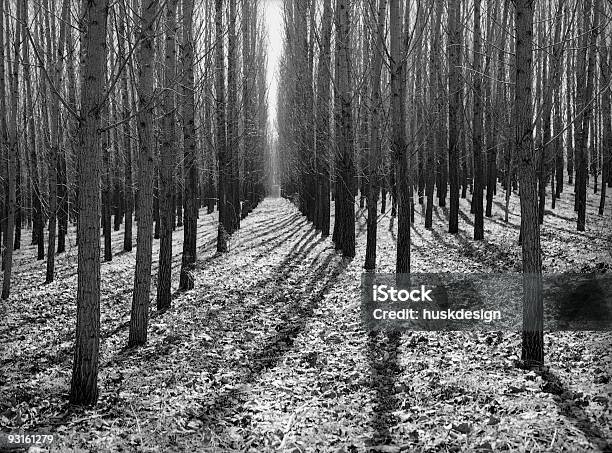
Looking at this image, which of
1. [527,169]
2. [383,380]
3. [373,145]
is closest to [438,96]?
[373,145]

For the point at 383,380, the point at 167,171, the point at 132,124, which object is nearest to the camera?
the point at 383,380

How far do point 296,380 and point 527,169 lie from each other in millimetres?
3241

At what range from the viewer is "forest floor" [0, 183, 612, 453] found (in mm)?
3861

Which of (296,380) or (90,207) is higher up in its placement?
(90,207)

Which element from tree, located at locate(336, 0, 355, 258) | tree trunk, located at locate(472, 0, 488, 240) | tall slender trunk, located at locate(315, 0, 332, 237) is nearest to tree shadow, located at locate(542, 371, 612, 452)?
tree, located at locate(336, 0, 355, 258)

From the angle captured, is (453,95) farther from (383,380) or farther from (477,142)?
(383,380)

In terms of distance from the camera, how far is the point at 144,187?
20.8ft

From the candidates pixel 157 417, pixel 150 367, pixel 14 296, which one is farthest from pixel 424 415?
pixel 14 296

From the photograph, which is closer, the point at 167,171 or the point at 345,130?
the point at 167,171

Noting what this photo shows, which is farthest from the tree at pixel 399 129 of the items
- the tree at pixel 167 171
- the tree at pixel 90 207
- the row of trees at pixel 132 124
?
the tree at pixel 90 207

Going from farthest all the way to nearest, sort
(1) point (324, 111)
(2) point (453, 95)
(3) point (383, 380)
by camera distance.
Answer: (1) point (324, 111)
(2) point (453, 95)
(3) point (383, 380)

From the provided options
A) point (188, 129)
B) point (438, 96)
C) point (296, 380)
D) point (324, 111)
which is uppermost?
point (324, 111)

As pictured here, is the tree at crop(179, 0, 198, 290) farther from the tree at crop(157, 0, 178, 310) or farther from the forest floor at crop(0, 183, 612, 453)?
the forest floor at crop(0, 183, 612, 453)

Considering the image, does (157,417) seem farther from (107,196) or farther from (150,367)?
(107,196)
